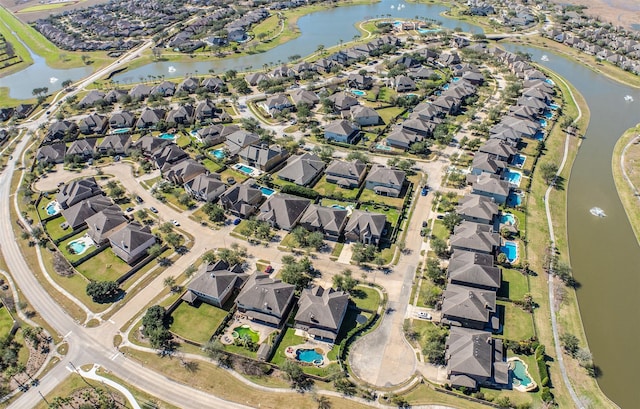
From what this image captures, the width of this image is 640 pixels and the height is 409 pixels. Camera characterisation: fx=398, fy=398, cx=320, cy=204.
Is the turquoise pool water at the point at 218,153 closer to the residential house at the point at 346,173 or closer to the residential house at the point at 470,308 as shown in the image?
the residential house at the point at 346,173

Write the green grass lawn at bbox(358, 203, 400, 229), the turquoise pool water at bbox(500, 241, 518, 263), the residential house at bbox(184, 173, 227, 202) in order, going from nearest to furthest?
the turquoise pool water at bbox(500, 241, 518, 263), the green grass lawn at bbox(358, 203, 400, 229), the residential house at bbox(184, 173, 227, 202)

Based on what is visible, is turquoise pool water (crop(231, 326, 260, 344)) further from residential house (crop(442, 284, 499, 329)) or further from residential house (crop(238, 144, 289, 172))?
residential house (crop(238, 144, 289, 172))

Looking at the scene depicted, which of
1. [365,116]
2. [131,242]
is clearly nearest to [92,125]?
[131,242]

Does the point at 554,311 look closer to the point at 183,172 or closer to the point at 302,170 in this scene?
the point at 302,170

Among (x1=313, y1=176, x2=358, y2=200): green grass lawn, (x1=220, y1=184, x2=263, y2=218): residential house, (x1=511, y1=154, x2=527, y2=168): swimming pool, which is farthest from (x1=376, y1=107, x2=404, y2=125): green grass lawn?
(x1=220, y1=184, x2=263, y2=218): residential house

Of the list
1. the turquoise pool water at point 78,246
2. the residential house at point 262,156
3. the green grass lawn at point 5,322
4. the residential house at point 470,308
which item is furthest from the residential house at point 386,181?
the green grass lawn at point 5,322

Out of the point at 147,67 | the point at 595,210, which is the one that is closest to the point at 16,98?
the point at 147,67
